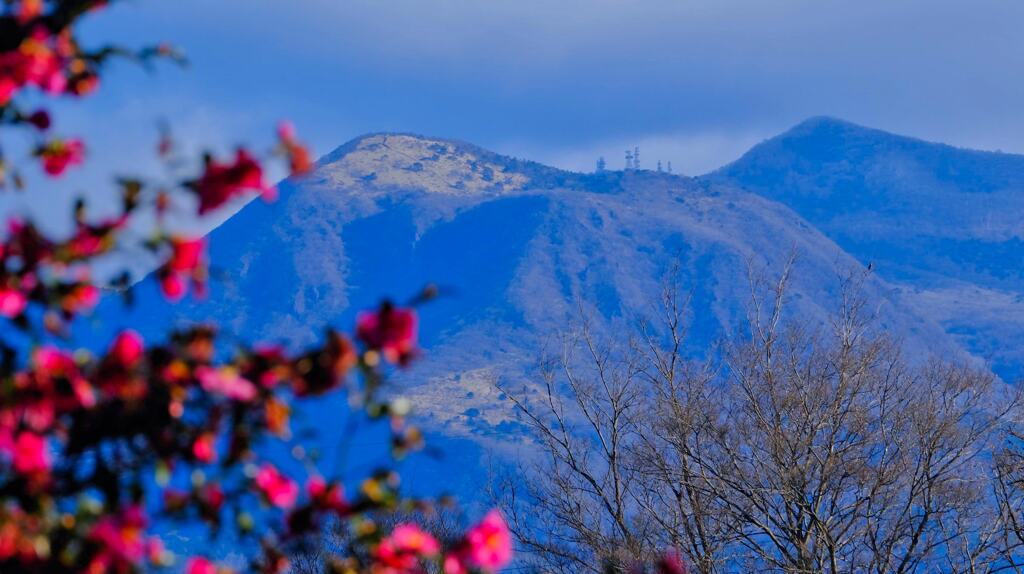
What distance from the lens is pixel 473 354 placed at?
12575cm

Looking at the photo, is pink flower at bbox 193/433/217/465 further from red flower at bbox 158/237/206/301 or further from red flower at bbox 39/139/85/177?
red flower at bbox 39/139/85/177

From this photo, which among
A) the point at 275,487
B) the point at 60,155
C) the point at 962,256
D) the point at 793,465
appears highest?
the point at 60,155

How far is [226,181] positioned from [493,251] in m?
154

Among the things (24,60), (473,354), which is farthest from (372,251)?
(24,60)

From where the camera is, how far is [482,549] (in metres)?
2.54

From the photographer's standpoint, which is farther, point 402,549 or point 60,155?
point 60,155

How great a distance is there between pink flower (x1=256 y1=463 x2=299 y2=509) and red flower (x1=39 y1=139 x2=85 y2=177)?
3.00ft

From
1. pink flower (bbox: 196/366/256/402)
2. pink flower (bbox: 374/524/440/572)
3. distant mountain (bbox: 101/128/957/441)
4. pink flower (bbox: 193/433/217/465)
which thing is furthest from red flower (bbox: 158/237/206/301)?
distant mountain (bbox: 101/128/957/441)

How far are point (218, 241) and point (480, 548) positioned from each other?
173 metres

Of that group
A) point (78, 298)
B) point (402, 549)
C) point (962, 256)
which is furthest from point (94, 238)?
point (962, 256)

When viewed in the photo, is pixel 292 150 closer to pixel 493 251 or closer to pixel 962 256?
pixel 493 251

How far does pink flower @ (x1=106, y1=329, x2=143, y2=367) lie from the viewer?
92.7 inches

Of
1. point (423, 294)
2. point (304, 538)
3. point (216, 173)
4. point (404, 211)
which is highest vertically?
point (216, 173)

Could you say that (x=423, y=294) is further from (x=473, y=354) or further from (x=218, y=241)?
(x=218, y=241)
